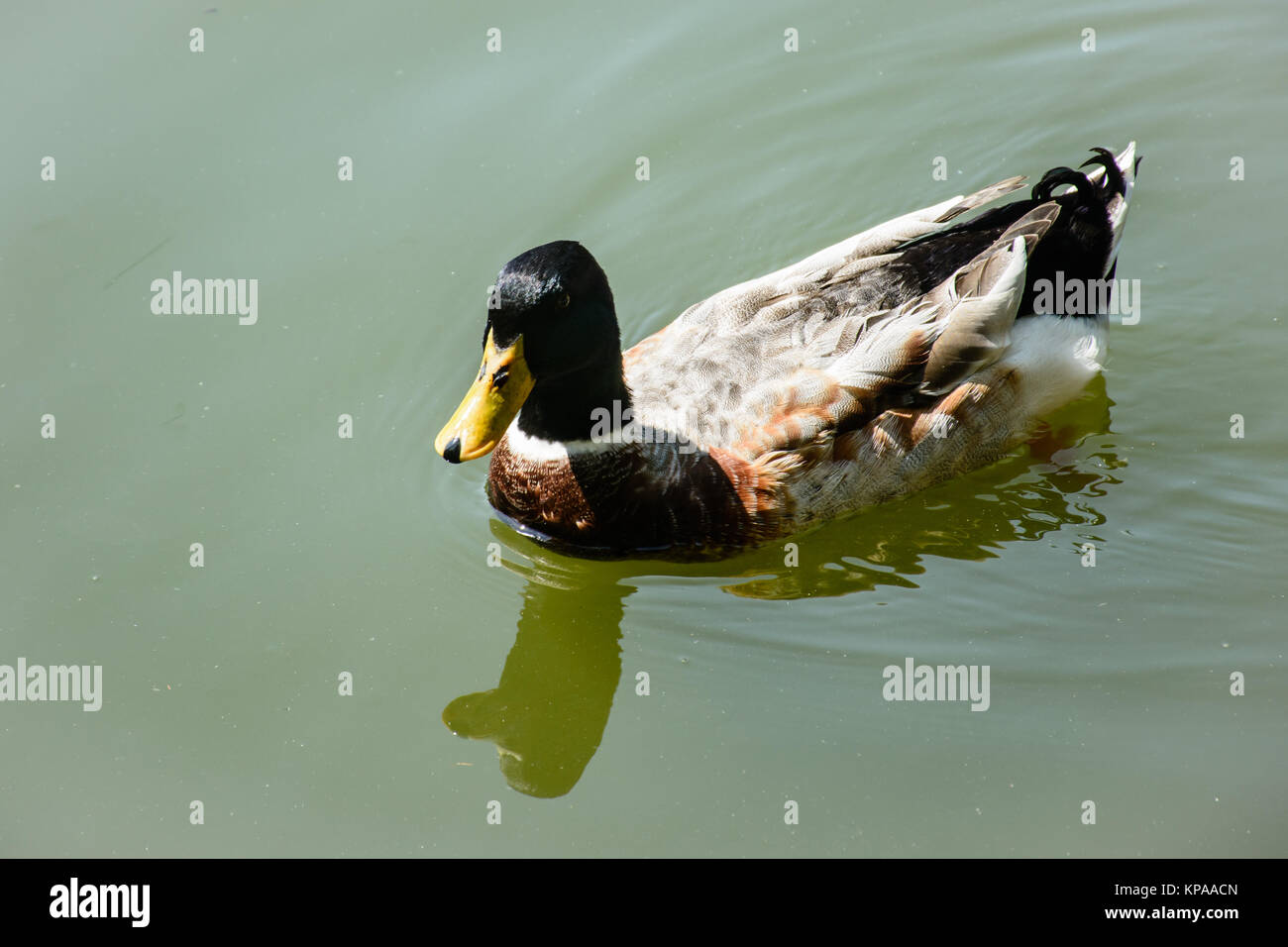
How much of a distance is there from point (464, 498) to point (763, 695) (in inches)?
74.4

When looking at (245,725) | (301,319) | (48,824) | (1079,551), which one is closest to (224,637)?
(245,725)

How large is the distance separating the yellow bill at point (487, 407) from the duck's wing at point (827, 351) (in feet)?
2.54

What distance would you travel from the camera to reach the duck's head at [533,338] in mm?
5840

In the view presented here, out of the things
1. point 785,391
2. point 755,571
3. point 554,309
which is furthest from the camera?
point 755,571

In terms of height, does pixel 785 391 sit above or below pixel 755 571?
above

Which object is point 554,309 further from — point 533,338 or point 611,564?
point 611,564

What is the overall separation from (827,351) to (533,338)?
Answer: 1388 mm

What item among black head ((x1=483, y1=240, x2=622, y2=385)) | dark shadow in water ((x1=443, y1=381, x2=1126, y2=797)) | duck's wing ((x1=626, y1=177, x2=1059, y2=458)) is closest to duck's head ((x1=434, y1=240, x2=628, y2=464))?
black head ((x1=483, y1=240, x2=622, y2=385))

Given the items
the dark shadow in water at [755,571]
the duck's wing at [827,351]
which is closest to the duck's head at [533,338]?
the duck's wing at [827,351]

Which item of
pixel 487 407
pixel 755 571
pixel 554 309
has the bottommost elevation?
pixel 755 571

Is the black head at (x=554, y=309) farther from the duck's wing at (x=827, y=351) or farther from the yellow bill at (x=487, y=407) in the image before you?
the duck's wing at (x=827, y=351)

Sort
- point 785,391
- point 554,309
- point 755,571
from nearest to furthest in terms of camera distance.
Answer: point 554,309, point 785,391, point 755,571

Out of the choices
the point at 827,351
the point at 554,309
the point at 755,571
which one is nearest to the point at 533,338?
the point at 554,309

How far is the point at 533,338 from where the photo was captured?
19.5ft
